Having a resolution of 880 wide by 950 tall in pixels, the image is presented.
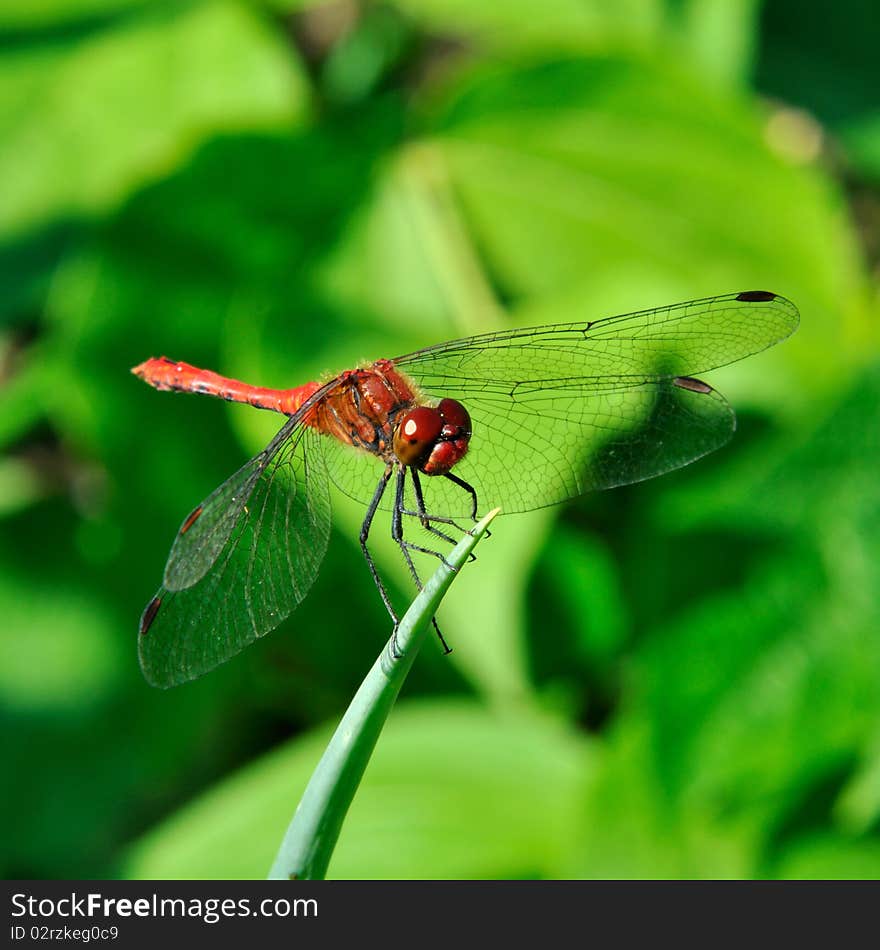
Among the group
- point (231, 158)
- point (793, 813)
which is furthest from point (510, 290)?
point (793, 813)

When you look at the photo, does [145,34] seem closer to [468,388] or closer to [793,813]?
[468,388]

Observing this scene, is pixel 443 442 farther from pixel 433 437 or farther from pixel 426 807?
pixel 426 807

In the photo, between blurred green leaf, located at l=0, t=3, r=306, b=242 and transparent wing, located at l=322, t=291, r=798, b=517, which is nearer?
transparent wing, located at l=322, t=291, r=798, b=517

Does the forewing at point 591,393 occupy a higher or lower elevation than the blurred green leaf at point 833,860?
higher

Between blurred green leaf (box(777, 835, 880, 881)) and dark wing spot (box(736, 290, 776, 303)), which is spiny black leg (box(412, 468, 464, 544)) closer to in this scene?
dark wing spot (box(736, 290, 776, 303))

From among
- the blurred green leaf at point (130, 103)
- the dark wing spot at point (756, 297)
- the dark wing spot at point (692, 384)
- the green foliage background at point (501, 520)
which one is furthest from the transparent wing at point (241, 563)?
the blurred green leaf at point (130, 103)

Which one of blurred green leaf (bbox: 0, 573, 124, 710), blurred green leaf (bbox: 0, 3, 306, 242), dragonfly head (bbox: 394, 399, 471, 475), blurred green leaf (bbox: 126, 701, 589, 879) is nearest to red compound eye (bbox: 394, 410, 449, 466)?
dragonfly head (bbox: 394, 399, 471, 475)

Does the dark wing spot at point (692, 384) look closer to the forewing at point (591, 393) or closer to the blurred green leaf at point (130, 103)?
the forewing at point (591, 393)

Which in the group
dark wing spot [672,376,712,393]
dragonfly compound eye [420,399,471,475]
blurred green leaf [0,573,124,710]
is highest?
dragonfly compound eye [420,399,471,475]
